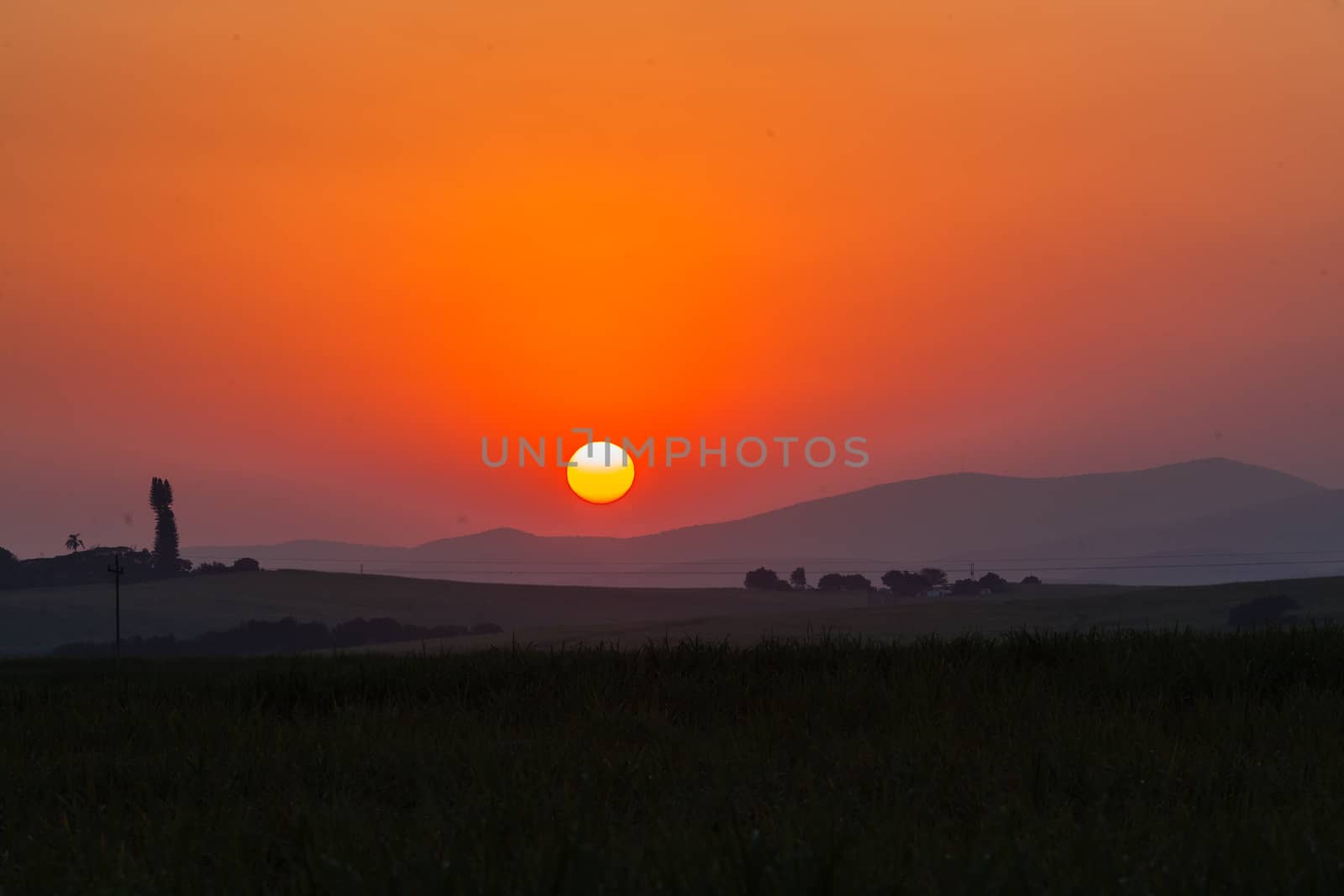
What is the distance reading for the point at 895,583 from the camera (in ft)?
572

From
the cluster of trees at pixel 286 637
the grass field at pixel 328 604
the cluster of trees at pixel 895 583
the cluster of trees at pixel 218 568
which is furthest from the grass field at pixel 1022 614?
the cluster of trees at pixel 218 568

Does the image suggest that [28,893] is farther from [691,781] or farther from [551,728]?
[551,728]

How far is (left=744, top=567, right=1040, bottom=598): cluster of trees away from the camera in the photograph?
159m

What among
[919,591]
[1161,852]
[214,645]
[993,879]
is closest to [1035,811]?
[1161,852]

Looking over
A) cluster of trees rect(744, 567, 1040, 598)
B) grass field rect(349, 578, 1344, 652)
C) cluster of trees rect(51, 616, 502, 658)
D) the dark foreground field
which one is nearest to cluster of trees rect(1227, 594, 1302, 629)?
grass field rect(349, 578, 1344, 652)

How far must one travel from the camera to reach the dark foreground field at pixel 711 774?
457 cm

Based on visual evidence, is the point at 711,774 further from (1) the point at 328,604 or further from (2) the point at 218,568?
(2) the point at 218,568

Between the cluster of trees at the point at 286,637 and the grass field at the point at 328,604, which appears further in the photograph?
the grass field at the point at 328,604

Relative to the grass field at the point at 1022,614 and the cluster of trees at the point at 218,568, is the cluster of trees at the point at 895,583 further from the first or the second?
the cluster of trees at the point at 218,568

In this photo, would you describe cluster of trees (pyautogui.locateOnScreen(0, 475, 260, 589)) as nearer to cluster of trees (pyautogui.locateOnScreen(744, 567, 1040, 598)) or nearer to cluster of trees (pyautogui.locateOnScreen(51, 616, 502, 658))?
cluster of trees (pyautogui.locateOnScreen(51, 616, 502, 658))

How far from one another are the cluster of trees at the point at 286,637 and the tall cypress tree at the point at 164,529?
38.3 meters

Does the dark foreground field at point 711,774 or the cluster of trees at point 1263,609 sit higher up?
the dark foreground field at point 711,774

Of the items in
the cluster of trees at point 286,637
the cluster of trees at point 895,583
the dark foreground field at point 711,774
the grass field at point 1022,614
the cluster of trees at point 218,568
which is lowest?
the cluster of trees at point 286,637

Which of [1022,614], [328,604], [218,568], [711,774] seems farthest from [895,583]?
[711,774]
